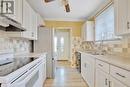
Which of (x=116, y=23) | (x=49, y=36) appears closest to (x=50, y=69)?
(x=49, y=36)

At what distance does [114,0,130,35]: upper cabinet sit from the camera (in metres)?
2.53

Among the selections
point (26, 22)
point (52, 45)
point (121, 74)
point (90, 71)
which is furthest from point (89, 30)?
point (121, 74)

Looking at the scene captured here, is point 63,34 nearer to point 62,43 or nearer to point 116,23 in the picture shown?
point 62,43

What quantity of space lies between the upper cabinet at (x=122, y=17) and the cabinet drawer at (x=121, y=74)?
0.72 meters

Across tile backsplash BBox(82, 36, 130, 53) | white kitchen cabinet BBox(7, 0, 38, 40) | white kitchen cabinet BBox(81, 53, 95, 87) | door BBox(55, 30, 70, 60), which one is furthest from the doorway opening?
white kitchen cabinet BBox(7, 0, 38, 40)

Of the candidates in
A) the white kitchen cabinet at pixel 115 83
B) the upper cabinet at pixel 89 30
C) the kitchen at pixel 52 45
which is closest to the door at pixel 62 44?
the kitchen at pixel 52 45

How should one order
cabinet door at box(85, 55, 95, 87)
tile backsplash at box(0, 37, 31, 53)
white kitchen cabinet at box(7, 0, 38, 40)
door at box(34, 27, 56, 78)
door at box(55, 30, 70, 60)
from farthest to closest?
door at box(55, 30, 70, 60)
door at box(34, 27, 56, 78)
cabinet door at box(85, 55, 95, 87)
white kitchen cabinet at box(7, 0, 38, 40)
tile backsplash at box(0, 37, 31, 53)

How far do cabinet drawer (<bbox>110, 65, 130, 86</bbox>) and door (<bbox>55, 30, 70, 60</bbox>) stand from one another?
28.2 ft

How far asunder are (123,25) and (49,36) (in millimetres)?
3030

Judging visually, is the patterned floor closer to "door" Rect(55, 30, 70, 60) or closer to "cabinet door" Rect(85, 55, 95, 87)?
"cabinet door" Rect(85, 55, 95, 87)

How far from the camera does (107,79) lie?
2449mm

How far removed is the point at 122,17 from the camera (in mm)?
2723

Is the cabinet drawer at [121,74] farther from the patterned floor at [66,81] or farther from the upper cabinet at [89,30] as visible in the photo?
the upper cabinet at [89,30]

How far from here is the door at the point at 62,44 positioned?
1083cm
